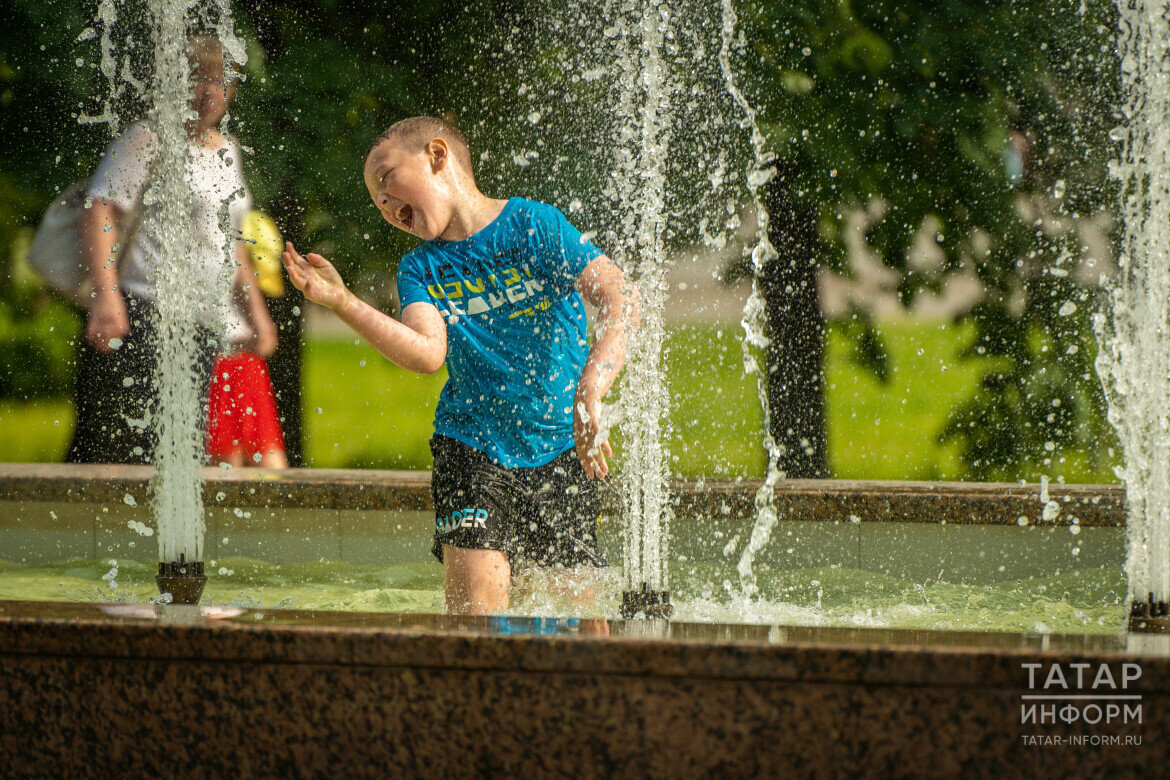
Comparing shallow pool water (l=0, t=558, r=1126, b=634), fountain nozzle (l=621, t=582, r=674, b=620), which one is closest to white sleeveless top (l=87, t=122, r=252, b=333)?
shallow pool water (l=0, t=558, r=1126, b=634)

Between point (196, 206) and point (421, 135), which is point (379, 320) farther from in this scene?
point (196, 206)

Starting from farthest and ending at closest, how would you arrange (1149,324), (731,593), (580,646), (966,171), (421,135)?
(966,171) < (731,593) < (1149,324) < (421,135) < (580,646)

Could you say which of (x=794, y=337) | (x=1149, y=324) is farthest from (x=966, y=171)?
(x=1149, y=324)

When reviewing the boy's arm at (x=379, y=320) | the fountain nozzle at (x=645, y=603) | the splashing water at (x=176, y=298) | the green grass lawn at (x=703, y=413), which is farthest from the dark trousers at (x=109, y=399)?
the fountain nozzle at (x=645, y=603)

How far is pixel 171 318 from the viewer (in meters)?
4.44

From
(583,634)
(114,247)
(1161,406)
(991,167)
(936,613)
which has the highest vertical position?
(991,167)

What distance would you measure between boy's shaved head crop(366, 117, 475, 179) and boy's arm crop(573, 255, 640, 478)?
53 cm

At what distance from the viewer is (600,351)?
274 cm

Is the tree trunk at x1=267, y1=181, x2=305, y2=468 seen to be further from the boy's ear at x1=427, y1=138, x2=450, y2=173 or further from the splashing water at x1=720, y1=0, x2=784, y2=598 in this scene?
the boy's ear at x1=427, y1=138, x2=450, y2=173

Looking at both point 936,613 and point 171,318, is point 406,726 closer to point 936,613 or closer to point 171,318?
point 936,613

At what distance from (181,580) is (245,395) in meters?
1.82

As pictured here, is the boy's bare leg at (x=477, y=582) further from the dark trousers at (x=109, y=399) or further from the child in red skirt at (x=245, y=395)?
the dark trousers at (x=109, y=399)

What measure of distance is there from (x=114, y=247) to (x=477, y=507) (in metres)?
2.52

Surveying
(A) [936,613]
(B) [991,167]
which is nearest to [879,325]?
(B) [991,167]
